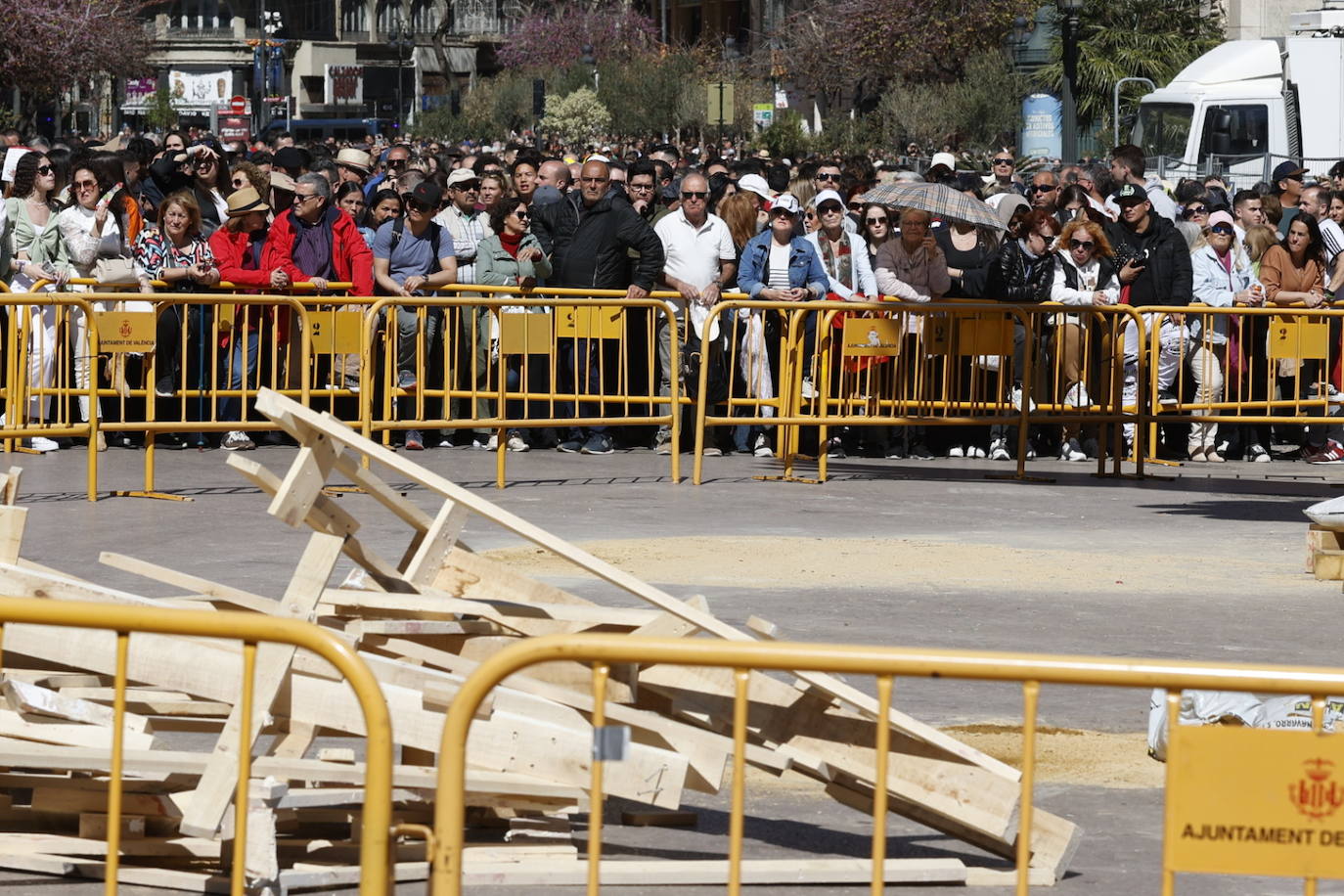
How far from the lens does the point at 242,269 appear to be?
15062mm

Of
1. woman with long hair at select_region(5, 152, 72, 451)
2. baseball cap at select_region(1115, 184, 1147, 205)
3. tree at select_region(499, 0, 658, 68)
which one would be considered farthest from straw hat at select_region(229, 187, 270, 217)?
tree at select_region(499, 0, 658, 68)

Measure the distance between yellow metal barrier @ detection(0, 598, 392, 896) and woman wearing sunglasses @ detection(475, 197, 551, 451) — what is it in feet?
34.1

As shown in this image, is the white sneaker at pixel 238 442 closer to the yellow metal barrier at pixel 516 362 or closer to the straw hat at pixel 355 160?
the yellow metal barrier at pixel 516 362

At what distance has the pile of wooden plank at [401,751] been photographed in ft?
18.2

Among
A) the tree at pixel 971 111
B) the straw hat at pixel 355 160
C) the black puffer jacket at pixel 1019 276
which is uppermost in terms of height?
the tree at pixel 971 111

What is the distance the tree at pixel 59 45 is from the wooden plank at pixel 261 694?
51877mm

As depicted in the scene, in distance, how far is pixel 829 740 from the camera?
19.4 feet

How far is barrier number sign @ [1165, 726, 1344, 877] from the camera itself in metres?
3.90

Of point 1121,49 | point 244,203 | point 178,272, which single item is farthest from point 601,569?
point 1121,49

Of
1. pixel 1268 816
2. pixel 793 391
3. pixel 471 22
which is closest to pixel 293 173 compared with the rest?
pixel 793 391

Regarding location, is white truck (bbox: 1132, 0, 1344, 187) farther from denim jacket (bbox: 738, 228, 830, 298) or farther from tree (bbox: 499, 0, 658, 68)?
tree (bbox: 499, 0, 658, 68)

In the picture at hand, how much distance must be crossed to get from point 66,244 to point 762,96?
50927 millimetres

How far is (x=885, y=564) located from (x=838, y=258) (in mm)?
5007

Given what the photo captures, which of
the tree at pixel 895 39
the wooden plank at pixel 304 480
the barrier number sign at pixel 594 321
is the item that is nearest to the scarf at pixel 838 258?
the barrier number sign at pixel 594 321
